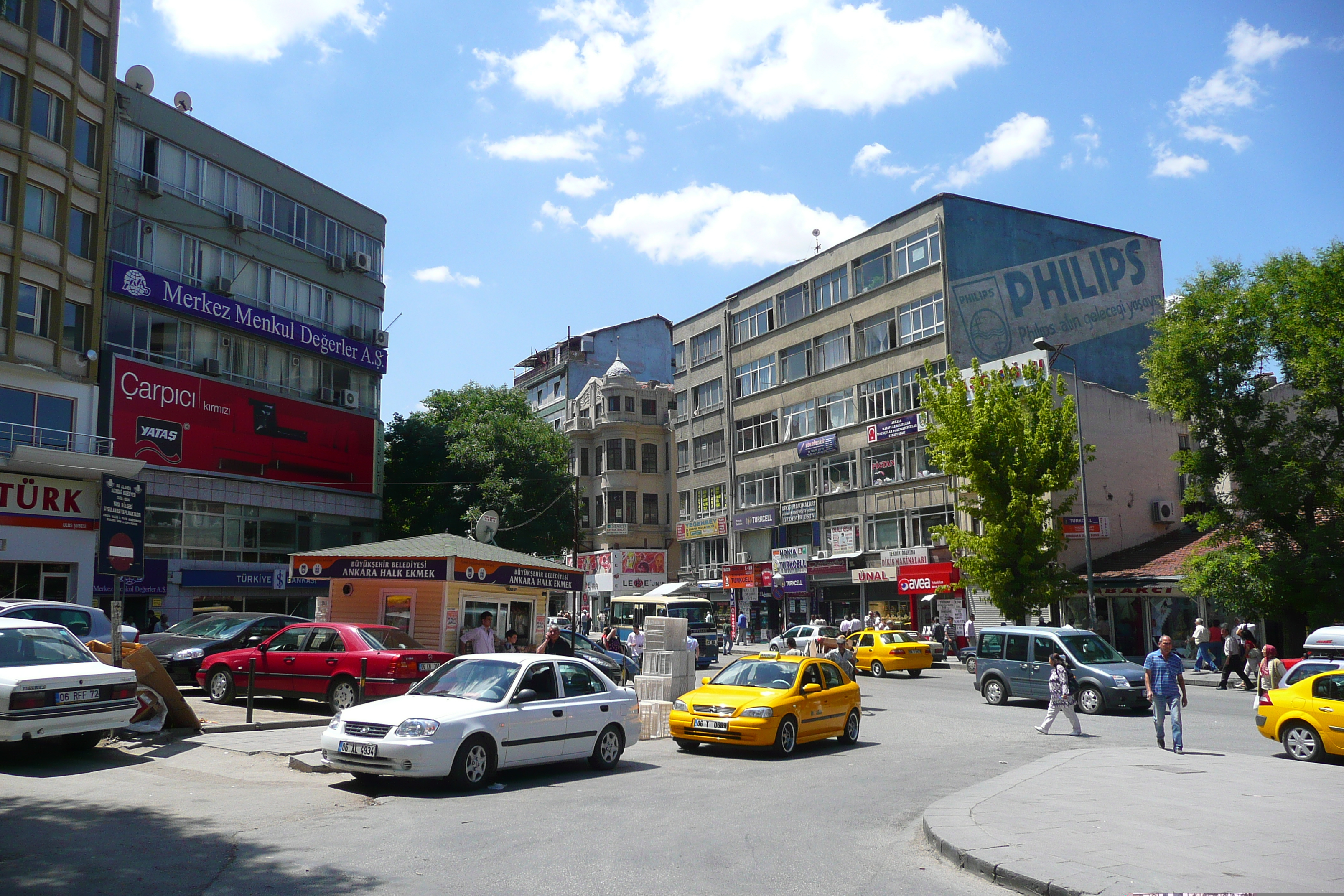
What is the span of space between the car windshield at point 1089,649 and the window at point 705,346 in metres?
40.3

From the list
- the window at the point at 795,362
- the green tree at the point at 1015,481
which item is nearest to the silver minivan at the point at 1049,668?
the green tree at the point at 1015,481

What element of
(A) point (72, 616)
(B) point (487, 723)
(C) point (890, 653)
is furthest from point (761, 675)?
(C) point (890, 653)

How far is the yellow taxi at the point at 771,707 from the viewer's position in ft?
48.1

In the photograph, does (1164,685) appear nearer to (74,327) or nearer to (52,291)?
(52,291)

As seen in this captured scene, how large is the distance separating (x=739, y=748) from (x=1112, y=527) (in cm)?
2878

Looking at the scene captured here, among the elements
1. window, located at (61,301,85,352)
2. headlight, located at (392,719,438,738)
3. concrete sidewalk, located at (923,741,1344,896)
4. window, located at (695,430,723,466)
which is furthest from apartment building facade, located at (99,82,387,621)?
concrete sidewalk, located at (923,741,1344,896)

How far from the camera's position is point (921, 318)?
149 ft

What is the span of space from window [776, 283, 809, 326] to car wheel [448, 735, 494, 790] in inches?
1768

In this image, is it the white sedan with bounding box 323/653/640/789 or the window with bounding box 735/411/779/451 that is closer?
the white sedan with bounding box 323/653/640/789

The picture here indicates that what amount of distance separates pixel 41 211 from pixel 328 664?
869 inches

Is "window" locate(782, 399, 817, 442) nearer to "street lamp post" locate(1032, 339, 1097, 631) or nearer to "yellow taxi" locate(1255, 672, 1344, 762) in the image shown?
"street lamp post" locate(1032, 339, 1097, 631)

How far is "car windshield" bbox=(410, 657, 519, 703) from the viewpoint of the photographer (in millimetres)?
11648

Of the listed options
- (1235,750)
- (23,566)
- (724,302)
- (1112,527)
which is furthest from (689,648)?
(724,302)

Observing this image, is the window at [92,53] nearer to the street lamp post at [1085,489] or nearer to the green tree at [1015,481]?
the green tree at [1015,481]
